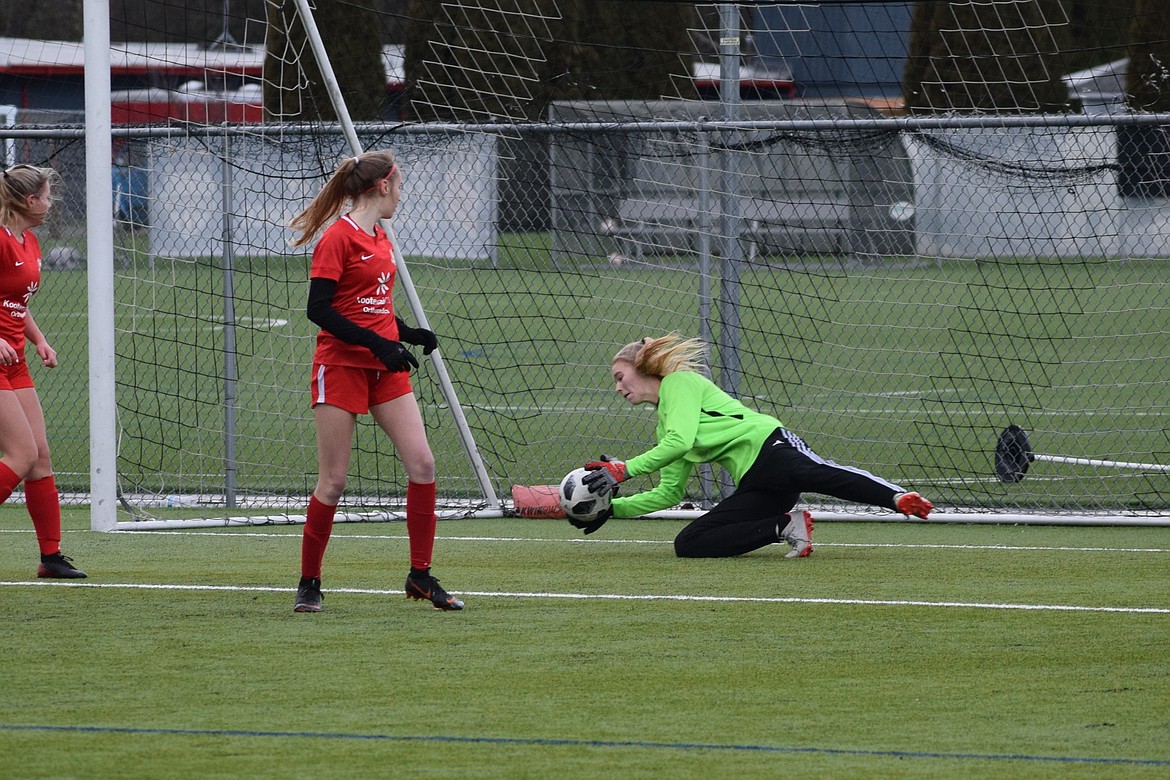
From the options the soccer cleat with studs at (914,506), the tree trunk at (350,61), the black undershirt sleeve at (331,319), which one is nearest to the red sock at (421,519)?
the black undershirt sleeve at (331,319)

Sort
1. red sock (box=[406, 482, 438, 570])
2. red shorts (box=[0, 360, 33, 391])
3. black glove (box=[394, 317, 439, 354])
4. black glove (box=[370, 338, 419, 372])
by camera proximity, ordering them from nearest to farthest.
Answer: black glove (box=[370, 338, 419, 372])
red sock (box=[406, 482, 438, 570])
black glove (box=[394, 317, 439, 354])
red shorts (box=[0, 360, 33, 391])

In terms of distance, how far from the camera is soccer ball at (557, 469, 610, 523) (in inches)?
333

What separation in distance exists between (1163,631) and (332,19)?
39.3 feet

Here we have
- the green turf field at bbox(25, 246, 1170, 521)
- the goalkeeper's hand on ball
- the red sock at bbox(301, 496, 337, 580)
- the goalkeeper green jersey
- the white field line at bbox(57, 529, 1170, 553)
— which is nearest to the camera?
the red sock at bbox(301, 496, 337, 580)

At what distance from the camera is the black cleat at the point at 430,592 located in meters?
6.87

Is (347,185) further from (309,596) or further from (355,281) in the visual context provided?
(309,596)

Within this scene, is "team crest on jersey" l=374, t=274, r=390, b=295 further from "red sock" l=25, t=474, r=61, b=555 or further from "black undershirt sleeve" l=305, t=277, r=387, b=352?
"red sock" l=25, t=474, r=61, b=555

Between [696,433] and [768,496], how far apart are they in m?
0.52

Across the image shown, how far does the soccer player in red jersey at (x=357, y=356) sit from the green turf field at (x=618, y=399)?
4342 millimetres

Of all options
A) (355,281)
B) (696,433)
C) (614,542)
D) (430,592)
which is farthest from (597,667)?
(614,542)

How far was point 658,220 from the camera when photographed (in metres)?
13.4

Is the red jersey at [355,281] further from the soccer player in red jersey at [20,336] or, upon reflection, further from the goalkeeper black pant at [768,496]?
the goalkeeper black pant at [768,496]

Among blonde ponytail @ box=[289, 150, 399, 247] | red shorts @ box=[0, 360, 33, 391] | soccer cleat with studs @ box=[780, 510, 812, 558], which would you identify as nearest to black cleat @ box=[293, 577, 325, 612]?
blonde ponytail @ box=[289, 150, 399, 247]

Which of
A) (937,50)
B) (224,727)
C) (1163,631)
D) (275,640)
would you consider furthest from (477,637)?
(937,50)
